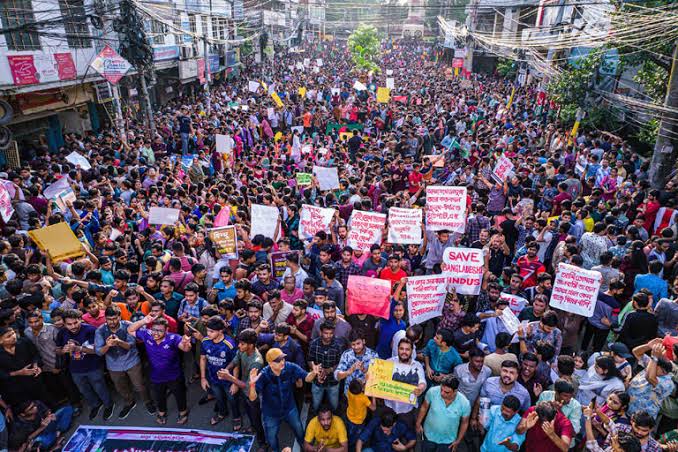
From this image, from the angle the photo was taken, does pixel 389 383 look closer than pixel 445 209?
Yes

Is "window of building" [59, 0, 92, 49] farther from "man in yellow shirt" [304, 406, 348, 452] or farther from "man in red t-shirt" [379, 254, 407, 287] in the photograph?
"man in yellow shirt" [304, 406, 348, 452]

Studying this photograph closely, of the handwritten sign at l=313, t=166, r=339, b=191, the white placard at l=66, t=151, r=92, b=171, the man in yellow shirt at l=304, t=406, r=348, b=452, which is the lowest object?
the man in yellow shirt at l=304, t=406, r=348, b=452

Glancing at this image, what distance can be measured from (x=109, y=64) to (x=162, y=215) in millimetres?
7248

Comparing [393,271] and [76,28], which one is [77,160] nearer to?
[393,271]

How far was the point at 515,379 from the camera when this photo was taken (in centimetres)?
443

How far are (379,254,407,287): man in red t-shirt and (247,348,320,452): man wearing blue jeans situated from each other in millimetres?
1954

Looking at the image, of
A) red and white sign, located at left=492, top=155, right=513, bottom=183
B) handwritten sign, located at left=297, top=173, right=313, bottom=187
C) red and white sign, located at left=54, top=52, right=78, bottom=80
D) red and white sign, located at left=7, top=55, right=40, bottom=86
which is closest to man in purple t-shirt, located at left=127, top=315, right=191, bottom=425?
handwritten sign, located at left=297, top=173, right=313, bottom=187

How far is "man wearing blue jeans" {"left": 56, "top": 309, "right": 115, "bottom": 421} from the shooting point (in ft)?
17.0

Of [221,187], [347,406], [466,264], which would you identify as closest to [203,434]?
[347,406]

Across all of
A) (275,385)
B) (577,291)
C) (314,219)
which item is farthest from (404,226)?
(275,385)

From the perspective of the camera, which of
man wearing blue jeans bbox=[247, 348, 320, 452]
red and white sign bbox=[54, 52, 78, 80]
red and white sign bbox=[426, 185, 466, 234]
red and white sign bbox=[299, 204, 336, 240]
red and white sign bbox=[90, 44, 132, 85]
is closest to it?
man wearing blue jeans bbox=[247, 348, 320, 452]

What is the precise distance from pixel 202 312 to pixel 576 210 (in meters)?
6.58

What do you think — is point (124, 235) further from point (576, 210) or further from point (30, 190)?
point (576, 210)

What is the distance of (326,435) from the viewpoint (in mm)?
4598
